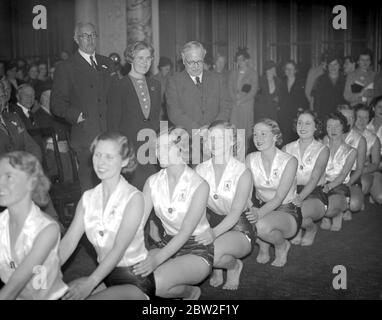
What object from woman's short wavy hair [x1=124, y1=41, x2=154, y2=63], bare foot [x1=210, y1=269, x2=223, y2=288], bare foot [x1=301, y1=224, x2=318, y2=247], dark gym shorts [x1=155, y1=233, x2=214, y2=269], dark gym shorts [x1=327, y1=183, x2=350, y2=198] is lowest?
bare foot [x1=210, y1=269, x2=223, y2=288]

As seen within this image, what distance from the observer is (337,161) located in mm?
4840

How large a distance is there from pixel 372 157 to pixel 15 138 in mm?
3615

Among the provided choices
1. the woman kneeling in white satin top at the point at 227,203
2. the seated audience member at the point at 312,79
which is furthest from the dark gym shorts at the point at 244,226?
the seated audience member at the point at 312,79

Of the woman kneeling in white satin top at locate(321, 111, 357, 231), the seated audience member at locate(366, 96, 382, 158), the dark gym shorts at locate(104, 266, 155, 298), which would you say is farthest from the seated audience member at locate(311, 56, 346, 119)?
the dark gym shorts at locate(104, 266, 155, 298)

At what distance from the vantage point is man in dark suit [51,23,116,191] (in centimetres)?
395

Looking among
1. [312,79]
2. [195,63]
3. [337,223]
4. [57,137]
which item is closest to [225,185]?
[195,63]

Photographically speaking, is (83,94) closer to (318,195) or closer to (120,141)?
(120,141)

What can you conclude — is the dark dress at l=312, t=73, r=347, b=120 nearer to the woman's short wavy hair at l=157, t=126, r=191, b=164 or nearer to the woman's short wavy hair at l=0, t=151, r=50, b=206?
the woman's short wavy hair at l=157, t=126, r=191, b=164

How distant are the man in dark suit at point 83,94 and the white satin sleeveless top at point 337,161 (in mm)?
2097

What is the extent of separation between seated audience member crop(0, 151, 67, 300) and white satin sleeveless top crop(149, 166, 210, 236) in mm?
760

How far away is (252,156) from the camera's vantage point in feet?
13.3

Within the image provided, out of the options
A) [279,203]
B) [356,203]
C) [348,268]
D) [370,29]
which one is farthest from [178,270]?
[370,29]

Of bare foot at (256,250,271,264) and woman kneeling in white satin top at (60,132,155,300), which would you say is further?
bare foot at (256,250,271,264)

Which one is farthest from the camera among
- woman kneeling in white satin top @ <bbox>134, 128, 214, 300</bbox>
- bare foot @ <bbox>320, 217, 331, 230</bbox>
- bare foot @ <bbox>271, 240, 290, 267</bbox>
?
bare foot @ <bbox>320, 217, 331, 230</bbox>
